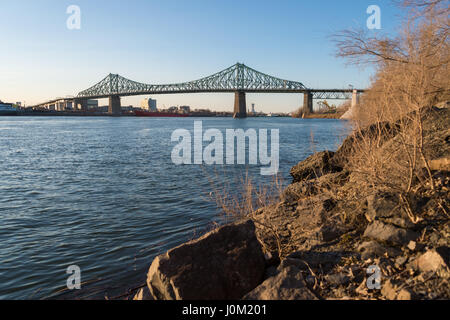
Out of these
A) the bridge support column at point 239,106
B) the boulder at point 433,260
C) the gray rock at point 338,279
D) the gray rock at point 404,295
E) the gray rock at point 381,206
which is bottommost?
the gray rock at point 338,279

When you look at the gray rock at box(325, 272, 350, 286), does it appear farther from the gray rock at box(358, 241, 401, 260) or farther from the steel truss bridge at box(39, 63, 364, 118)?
the steel truss bridge at box(39, 63, 364, 118)

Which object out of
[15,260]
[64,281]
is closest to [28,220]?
[15,260]

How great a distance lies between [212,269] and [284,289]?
0.70 meters

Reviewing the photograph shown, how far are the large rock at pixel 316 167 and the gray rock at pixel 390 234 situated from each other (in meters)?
5.09

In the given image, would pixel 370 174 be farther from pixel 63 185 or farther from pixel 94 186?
pixel 63 185

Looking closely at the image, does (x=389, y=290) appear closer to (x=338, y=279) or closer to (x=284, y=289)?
(x=338, y=279)

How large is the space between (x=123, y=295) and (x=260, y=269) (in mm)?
1730

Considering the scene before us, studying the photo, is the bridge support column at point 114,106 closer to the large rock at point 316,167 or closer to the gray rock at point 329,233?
the large rock at point 316,167

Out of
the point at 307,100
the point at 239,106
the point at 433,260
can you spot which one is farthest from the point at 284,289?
the point at 239,106

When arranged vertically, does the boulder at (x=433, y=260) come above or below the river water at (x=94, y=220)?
above

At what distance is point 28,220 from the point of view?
662 cm

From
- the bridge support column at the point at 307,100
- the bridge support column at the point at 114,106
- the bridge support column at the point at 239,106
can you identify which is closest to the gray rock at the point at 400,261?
the bridge support column at the point at 307,100

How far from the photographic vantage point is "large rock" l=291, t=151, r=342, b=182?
9.06 meters

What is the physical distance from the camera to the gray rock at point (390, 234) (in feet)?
10.9
